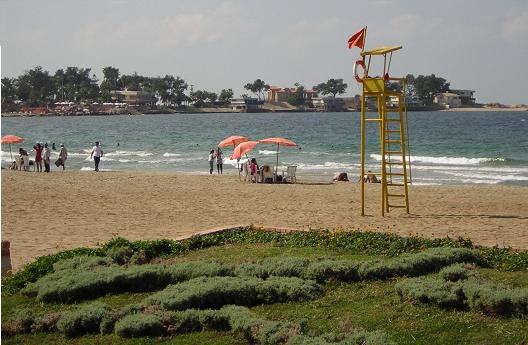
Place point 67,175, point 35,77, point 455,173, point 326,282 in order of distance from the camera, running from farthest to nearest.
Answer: point 35,77
point 455,173
point 67,175
point 326,282

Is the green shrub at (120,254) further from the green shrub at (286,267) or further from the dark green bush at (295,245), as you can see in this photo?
the green shrub at (286,267)

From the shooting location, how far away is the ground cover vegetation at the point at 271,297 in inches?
264

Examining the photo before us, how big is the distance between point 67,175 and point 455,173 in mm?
17004

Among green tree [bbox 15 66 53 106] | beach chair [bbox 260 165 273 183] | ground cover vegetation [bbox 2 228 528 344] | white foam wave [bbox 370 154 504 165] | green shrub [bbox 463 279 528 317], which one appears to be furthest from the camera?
green tree [bbox 15 66 53 106]

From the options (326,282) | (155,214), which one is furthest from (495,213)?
(326,282)

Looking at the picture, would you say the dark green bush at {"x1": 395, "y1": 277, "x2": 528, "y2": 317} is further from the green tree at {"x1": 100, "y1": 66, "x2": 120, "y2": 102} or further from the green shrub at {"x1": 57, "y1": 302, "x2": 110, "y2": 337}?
the green tree at {"x1": 100, "y1": 66, "x2": 120, "y2": 102}

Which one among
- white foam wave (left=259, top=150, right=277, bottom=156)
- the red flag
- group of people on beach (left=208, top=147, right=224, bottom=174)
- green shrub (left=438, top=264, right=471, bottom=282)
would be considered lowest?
white foam wave (left=259, top=150, right=277, bottom=156)

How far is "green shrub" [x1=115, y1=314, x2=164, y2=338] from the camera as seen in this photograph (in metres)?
6.78

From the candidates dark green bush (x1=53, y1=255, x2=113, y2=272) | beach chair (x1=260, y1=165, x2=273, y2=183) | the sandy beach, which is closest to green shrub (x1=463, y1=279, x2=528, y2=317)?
the sandy beach

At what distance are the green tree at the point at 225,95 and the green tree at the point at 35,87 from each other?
41988mm

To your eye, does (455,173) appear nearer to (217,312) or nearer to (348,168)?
(348,168)

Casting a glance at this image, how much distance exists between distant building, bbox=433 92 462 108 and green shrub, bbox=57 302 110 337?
7399 inches

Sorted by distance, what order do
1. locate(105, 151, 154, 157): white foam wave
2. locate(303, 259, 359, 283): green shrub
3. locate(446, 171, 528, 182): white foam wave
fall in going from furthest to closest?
1. locate(105, 151, 154, 157): white foam wave
2. locate(446, 171, 528, 182): white foam wave
3. locate(303, 259, 359, 283): green shrub

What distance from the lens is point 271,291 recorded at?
788 cm
